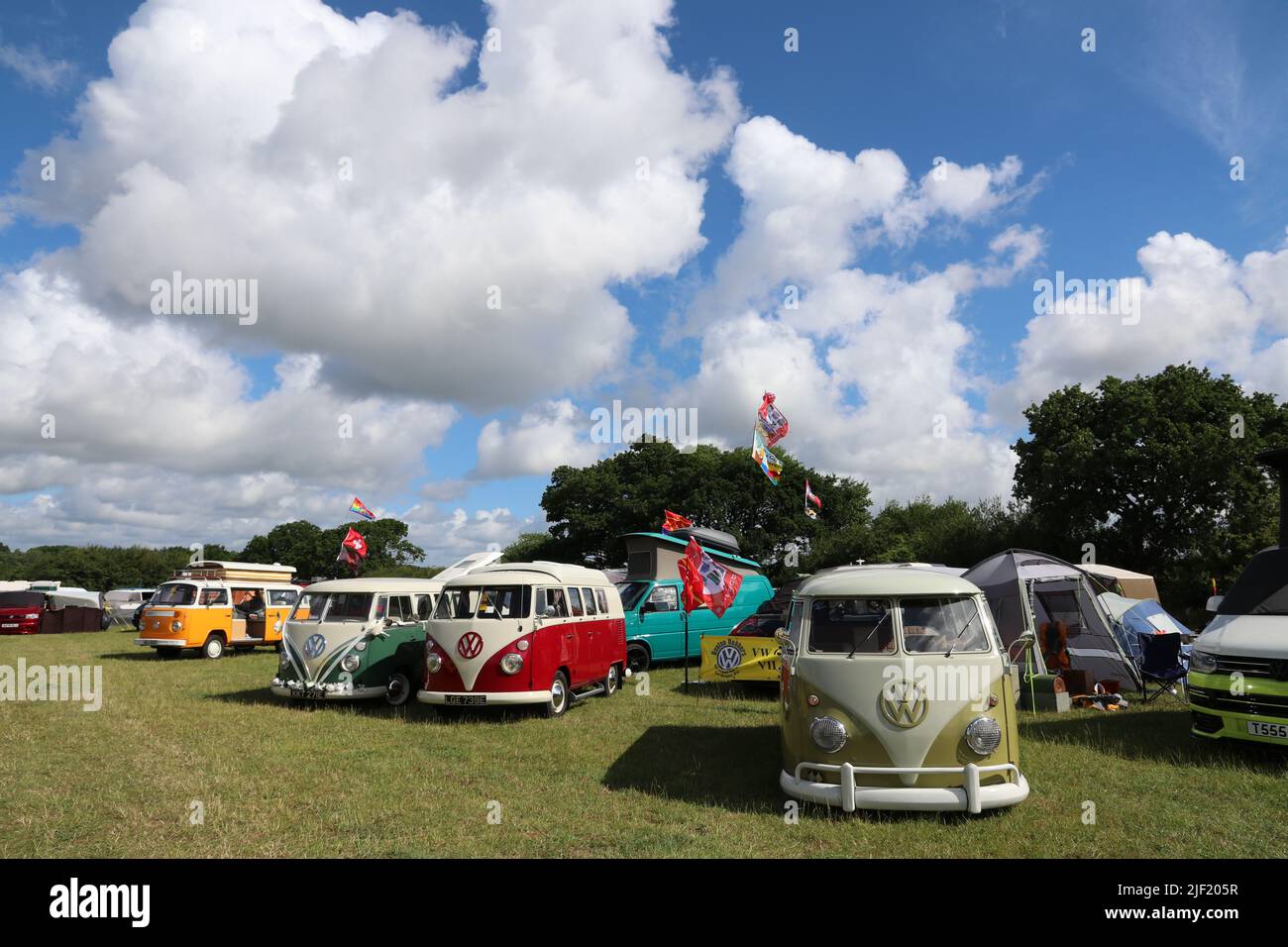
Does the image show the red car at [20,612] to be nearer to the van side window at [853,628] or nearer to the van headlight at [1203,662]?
the van side window at [853,628]

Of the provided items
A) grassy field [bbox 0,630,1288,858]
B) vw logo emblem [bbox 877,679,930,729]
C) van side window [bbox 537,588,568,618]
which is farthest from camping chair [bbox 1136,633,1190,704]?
van side window [bbox 537,588,568,618]

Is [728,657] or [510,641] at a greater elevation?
[510,641]

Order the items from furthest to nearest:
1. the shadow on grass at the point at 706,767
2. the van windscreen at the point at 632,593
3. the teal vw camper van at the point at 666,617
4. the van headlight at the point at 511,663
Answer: the van windscreen at the point at 632,593, the teal vw camper van at the point at 666,617, the van headlight at the point at 511,663, the shadow on grass at the point at 706,767

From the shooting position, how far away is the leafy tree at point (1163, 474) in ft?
99.8

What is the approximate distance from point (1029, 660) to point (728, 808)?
333 inches

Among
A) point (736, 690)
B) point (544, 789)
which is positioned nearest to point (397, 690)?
point (736, 690)

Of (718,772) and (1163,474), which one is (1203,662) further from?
(1163,474)

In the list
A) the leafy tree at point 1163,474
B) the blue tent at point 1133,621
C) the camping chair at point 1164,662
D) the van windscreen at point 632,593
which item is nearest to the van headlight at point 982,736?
the camping chair at point 1164,662

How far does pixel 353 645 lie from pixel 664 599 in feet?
25.4

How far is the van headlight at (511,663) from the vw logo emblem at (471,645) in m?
0.39

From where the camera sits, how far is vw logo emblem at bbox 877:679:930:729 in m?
6.42

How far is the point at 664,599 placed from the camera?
61.3 feet

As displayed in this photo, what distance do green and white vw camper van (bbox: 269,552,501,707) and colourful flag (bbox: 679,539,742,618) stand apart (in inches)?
193

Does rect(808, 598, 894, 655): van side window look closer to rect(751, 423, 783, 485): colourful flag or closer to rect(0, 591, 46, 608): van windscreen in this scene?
rect(751, 423, 783, 485): colourful flag
